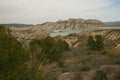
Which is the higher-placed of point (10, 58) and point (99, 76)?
point (10, 58)

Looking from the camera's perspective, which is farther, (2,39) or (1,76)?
(2,39)

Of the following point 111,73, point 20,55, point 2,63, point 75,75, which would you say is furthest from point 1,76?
point 111,73

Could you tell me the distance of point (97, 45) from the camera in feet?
108

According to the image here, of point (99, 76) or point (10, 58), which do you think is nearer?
point (10, 58)

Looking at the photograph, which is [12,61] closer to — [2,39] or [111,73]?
[2,39]

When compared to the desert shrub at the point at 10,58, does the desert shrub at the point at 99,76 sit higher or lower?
lower

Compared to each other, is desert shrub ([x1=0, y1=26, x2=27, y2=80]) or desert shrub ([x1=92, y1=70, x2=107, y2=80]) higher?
desert shrub ([x1=0, y1=26, x2=27, y2=80])

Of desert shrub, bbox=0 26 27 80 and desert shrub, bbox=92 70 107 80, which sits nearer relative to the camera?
desert shrub, bbox=0 26 27 80

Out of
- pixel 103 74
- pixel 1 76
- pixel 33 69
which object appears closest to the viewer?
pixel 1 76

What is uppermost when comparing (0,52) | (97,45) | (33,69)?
(0,52)

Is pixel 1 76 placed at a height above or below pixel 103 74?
above

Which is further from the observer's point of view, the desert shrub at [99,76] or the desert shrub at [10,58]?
the desert shrub at [99,76]

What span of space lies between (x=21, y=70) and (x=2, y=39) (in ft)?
4.81

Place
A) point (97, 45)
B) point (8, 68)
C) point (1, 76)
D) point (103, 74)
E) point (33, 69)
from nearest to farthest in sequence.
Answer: point (1, 76)
point (8, 68)
point (33, 69)
point (103, 74)
point (97, 45)
